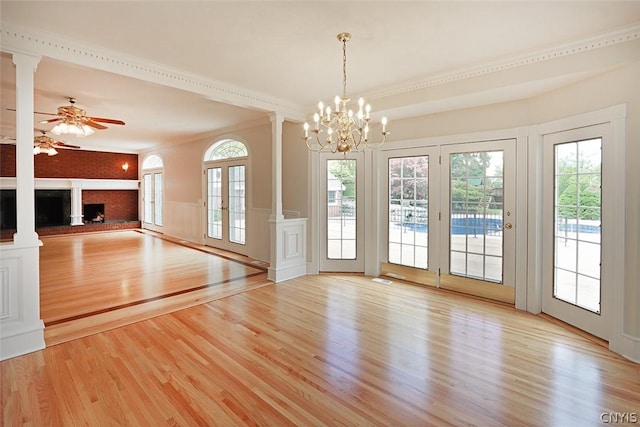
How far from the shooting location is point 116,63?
10.5ft

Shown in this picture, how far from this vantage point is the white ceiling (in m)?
2.47

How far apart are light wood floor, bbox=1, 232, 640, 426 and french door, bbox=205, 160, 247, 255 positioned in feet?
11.3

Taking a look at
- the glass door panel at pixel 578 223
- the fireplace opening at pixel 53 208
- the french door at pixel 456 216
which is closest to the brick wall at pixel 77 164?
the fireplace opening at pixel 53 208

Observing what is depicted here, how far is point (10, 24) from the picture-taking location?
263 cm

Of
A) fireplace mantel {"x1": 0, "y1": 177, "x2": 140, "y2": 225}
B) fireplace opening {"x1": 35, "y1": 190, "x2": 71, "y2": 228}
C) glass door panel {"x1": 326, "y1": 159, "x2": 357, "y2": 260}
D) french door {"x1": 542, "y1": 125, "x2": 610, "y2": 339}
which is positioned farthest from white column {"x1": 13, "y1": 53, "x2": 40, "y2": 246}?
fireplace opening {"x1": 35, "y1": 190, "x2": 71, "y2": 228}

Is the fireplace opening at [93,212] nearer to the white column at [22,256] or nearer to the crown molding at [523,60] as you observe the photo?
the white column at [22,256]

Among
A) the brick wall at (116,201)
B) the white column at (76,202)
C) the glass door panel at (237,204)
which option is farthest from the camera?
the brick wall at (116,201)

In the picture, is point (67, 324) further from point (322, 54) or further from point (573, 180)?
point (573, 180)

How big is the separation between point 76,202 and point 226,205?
5.79 m

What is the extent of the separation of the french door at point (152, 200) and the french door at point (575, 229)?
980 centimetres

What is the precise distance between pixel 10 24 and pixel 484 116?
15.7 feet

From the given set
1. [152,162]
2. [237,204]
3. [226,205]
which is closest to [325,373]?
[237,204]

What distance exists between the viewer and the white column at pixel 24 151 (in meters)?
2.69

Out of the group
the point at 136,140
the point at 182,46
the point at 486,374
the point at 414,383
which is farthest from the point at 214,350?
the point at 136,140
